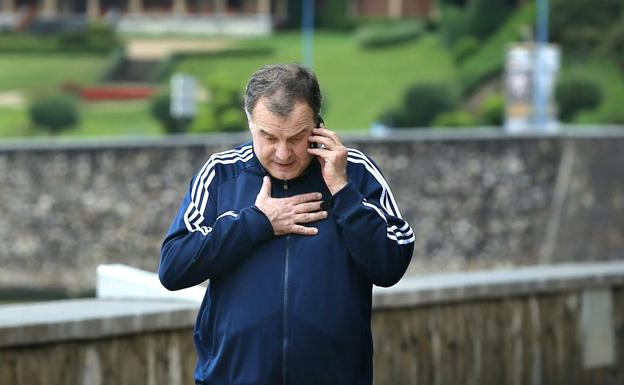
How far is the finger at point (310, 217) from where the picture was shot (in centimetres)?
452

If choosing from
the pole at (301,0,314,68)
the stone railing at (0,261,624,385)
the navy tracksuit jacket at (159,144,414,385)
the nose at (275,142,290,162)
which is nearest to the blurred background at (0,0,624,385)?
the stone railing at (0,261,624,385)

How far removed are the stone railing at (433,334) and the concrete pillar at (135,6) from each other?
55.5 meters

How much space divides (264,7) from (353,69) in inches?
315

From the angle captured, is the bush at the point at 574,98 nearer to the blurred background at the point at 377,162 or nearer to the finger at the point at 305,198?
the blurred background at the point at 377,162

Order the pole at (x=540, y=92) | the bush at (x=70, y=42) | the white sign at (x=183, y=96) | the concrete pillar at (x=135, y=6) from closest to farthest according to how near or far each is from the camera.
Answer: the pole at (x=540, y=92), the white sign at (x=183, y=96), the bush at (x=70, y=42), the concrete pillar at (x=135, y=6)

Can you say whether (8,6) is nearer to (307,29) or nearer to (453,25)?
(307,29)

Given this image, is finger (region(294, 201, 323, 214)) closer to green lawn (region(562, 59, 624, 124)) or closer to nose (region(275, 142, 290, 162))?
nose (region(275, 142, 290, 162))

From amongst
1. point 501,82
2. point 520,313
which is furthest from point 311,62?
point 520,313

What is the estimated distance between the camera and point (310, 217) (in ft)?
14.9

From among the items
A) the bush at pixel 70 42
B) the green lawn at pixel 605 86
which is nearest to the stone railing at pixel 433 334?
the green lawn at pixel 605 86

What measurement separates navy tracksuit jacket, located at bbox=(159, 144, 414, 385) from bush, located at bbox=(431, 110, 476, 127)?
41.1 meters

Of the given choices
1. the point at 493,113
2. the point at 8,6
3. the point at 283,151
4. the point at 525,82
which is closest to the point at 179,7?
the point at 8,6

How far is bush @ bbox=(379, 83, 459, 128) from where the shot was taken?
48.3 meters

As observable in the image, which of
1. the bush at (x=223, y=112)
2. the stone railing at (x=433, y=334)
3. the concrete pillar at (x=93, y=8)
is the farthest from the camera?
the concrete pillar at (x=93, y=8)
